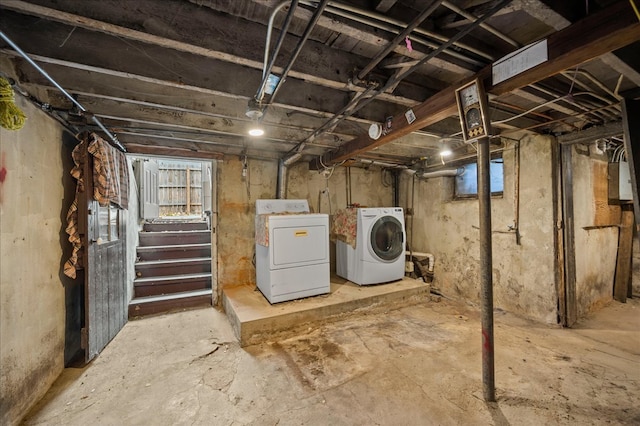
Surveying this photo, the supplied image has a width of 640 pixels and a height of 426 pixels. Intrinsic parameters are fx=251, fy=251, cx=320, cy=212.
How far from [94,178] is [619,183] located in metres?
5.93

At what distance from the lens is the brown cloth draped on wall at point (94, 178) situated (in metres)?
2.07

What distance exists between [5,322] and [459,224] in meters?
4.42

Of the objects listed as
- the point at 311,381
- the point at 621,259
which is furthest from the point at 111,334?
the point at 621,259

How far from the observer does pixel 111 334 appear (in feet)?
8.35

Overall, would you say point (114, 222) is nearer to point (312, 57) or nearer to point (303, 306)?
point (303, 306)

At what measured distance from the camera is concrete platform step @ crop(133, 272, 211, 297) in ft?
11.2

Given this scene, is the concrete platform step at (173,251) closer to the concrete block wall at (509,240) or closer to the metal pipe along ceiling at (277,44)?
the metal pipe along ceiling at (277,44)

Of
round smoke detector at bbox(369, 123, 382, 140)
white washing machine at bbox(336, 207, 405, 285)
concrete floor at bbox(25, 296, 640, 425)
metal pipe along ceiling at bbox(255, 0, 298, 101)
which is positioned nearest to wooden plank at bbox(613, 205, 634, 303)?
concrete floor at bbox(25, 296, 640, 425)

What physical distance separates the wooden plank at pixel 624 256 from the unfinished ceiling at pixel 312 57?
1982mm

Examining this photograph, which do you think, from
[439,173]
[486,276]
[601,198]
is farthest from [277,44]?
[601,198]

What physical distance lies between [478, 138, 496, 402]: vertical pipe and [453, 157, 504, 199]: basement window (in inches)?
76.2

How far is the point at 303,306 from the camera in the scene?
2762mm

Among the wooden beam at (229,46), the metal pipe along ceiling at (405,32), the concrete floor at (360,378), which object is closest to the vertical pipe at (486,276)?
the concrete floor at (360,378)

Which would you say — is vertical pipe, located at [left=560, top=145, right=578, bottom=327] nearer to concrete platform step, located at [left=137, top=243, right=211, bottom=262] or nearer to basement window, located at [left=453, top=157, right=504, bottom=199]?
basement window, located at [left=453, top=157, right=504, bottom=199]
